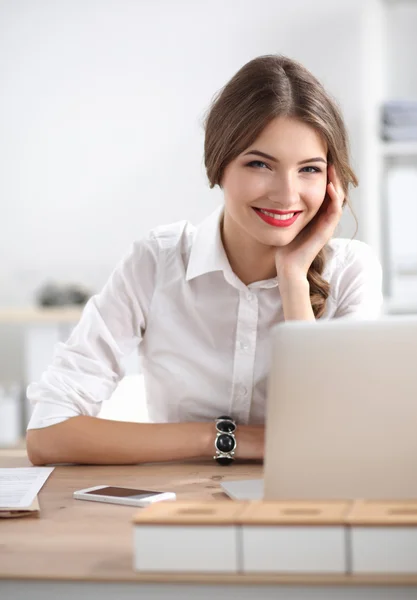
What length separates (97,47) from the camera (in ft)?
14.9

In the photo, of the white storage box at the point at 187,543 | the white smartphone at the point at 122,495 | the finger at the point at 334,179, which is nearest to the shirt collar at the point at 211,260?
the finger at the point at 334,179

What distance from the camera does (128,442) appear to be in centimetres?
168

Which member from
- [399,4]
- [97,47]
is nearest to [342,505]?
[399,4]

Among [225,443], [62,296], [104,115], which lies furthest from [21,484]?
[104,115]

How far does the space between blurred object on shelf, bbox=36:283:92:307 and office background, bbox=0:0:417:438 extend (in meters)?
0.27

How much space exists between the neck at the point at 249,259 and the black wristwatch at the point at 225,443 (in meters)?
0.35

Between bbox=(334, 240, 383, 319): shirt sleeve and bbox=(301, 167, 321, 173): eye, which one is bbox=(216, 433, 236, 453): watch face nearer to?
bbox=(334, 240, 383, 319): shirt sleeve

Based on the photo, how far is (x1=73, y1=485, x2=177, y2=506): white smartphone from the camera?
1309 mm

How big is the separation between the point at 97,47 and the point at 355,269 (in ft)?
9.85

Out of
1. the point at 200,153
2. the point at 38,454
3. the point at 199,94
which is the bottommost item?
the point at 38,454

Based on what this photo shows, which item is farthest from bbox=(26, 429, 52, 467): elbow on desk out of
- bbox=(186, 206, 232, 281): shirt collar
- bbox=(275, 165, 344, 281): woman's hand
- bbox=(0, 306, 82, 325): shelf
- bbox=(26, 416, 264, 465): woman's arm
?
bbox=(0, 306, 82, 325): shelf

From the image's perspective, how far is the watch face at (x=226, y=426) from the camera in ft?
5.51

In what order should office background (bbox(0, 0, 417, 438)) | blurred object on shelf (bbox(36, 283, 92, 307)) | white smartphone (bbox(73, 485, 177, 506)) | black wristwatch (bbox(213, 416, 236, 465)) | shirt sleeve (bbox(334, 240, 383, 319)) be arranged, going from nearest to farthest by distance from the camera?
white smartphone (bbox(73, 485, 177, 506)), black wristwatch (bbox(213, 416, 236, 465)), shirt sleeve (bbox(334, 240, 383, 319)), blurred object on shelf (bbox(36, 283, 92, 307)), office background (bbox(0, 0, 417, 438))

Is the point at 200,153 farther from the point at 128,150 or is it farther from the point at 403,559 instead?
the point at 403,559
